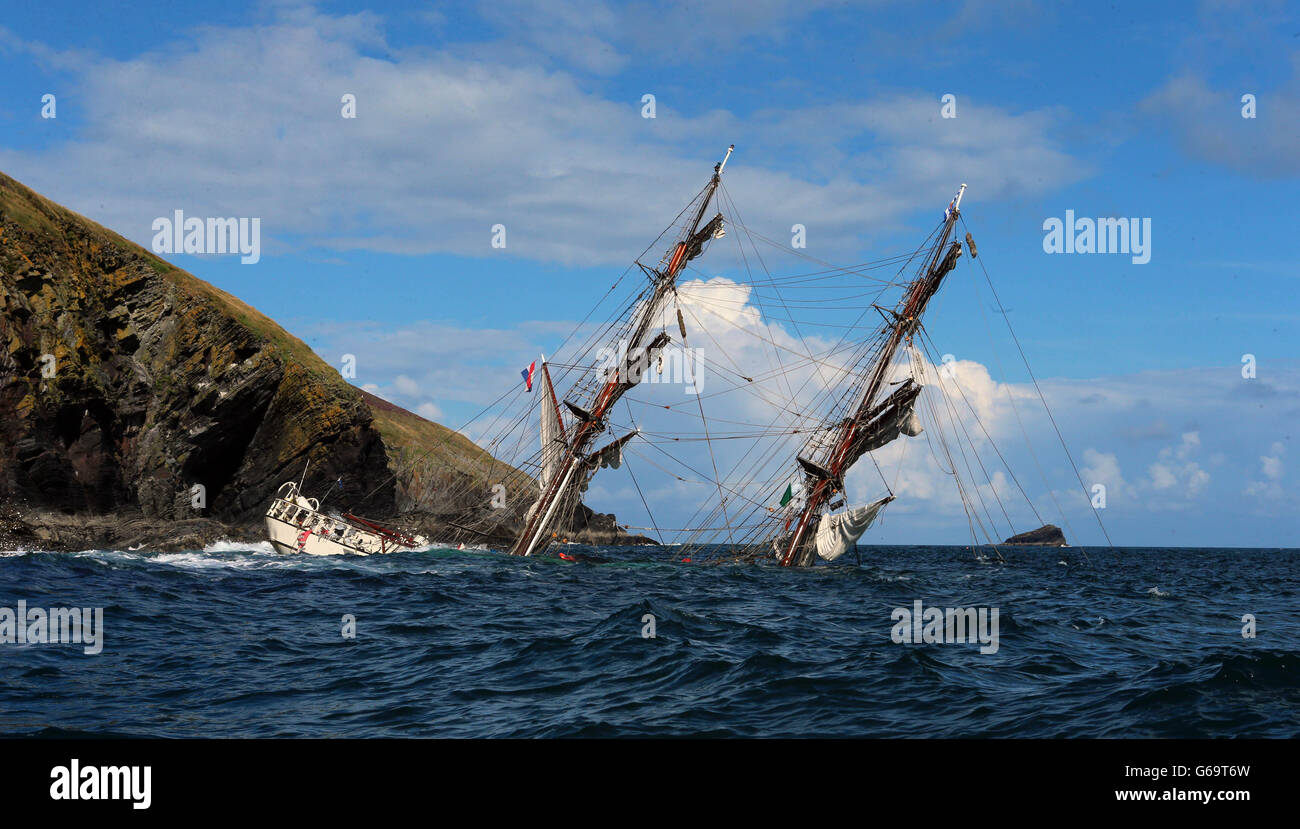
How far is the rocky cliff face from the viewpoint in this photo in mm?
47531

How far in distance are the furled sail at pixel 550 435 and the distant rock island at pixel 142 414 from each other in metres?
3.16

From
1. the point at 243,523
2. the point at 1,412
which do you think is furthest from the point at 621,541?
the point at 1,412

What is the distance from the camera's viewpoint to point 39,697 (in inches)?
453

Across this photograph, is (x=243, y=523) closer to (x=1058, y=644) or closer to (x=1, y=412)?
(x=1, y=412)

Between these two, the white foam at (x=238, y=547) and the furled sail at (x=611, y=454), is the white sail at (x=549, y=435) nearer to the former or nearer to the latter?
the furled sail at (x=611, y=454)

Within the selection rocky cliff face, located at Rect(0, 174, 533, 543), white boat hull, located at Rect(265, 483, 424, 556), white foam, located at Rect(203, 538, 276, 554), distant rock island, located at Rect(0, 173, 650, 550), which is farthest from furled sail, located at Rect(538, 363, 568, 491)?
rocky cliff face, located at Rect(0, 174, 533, 543)

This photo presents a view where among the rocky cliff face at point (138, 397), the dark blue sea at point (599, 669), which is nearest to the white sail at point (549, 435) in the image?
the rocky cliff face at point (138, 397)

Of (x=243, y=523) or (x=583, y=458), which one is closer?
(x=583, y=458)

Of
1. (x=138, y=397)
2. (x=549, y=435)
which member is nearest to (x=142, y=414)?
(x=138, y=397)

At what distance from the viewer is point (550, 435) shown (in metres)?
58.7

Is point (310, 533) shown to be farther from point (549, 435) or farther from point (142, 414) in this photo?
point (142, 414)
